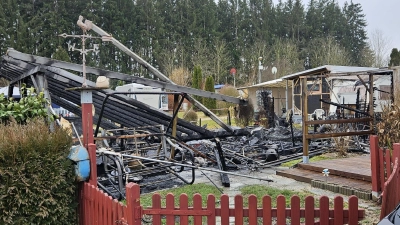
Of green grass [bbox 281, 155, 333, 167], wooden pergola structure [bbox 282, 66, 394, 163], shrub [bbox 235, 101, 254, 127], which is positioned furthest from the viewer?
shrub [bbox 235, 101, 254, 127]

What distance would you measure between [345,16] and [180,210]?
56790mm

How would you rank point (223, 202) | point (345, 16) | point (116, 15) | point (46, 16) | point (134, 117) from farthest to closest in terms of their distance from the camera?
point (345, 16), point (116, 15), point (46, 16), point (134, 117), point (223, 202)

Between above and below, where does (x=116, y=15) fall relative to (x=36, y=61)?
above

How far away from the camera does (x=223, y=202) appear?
3055mm

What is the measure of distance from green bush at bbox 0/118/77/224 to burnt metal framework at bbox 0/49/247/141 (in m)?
2.42

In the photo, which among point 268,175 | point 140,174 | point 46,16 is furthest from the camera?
point 46,16

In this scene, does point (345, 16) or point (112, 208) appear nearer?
point (112, 208)

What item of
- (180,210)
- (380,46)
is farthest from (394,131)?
(380,46)

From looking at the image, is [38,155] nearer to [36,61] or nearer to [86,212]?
[86,212]

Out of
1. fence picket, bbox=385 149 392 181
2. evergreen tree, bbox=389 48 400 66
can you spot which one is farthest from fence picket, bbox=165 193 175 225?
evergreen tree, bbox=389 48 400 66

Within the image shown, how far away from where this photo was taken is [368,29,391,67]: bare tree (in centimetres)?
3762

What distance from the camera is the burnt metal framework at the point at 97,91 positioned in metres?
6.13

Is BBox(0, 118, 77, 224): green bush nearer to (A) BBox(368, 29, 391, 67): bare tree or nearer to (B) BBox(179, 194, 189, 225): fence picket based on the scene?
(B) BBox(179, 194, 189, 225): fence picket

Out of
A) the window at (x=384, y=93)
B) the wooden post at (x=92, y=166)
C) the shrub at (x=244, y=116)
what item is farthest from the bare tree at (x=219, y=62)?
the wooden post at (x=92, y=166)
